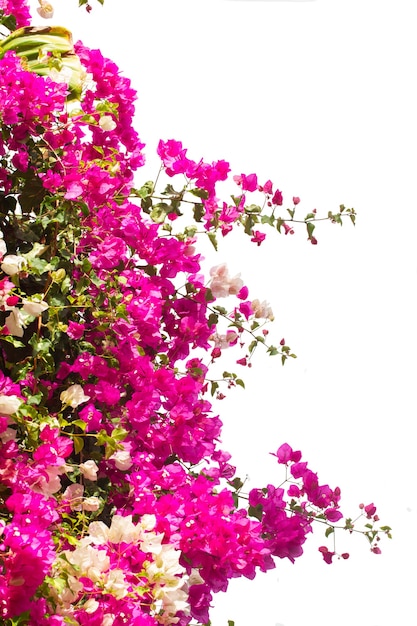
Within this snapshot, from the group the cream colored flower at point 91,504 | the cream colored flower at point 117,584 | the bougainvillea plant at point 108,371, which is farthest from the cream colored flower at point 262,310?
the cream colored flower at point 117,584

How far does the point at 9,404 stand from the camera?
1.54 metres

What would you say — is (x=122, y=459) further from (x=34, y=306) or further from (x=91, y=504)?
(x=34, y=306)

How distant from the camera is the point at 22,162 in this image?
176 cm

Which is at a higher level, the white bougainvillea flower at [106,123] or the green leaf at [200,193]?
the white bougainvillea flower at [106,123]

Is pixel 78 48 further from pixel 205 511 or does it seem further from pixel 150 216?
pixel 205 511

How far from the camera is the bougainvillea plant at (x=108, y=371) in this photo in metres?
1.54

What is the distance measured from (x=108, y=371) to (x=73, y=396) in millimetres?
114

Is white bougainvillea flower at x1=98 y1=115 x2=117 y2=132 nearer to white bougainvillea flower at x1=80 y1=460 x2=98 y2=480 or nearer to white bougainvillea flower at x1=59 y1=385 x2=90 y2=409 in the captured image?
white bougainvillea flower at x1=59 y1=385 x2=90 y2=409

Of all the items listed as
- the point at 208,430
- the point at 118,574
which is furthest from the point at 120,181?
the point at 118,574

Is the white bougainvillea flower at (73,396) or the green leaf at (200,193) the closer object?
the white bougainvillea flower at (73,396)

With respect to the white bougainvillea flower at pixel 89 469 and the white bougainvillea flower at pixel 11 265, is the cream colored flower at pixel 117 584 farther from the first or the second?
the white bougainvillea flower at pixel 11 265

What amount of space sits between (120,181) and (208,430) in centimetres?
54

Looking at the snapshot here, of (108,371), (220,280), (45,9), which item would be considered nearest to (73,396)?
(108,371)

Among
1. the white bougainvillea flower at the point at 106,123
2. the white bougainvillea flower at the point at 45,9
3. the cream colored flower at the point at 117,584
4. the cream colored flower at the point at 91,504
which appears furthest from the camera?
the white bougainvillea flower at the point at 45,9
